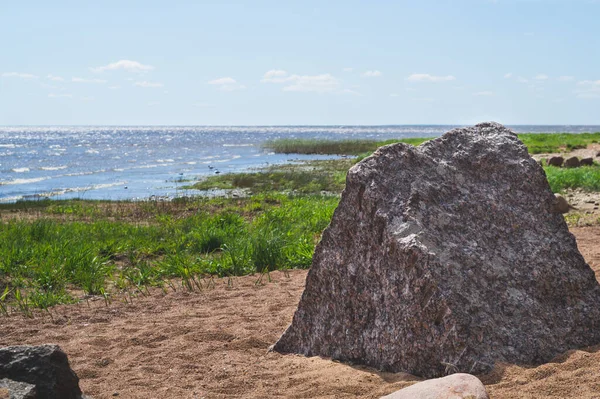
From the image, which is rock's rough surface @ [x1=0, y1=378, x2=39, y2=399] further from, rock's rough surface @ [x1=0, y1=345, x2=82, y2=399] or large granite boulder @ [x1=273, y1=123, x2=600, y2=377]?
large granite boulder @ [x1=273, y1=123, x2=600, y2=377]

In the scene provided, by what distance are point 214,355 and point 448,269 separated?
6.76 ft

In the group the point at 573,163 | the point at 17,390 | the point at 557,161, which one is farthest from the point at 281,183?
the point at 17,390

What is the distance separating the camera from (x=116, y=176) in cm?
3356

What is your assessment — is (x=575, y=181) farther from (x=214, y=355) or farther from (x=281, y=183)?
(x=214, y=355)

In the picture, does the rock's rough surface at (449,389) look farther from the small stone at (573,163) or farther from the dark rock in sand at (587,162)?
the dark rock in sand at (587,162)

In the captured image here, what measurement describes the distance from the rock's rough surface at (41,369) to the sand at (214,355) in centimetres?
60

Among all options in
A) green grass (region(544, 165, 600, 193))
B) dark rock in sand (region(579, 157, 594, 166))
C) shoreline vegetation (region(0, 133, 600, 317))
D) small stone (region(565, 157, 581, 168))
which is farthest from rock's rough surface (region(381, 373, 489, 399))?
dark rock in sand (region(579, 157, 594, 166))

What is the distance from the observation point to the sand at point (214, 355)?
3678mm

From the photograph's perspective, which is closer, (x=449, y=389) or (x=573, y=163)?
(x=449, y=389)

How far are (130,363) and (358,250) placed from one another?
2.04 meters

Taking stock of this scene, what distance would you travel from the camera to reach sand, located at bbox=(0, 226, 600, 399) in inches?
145

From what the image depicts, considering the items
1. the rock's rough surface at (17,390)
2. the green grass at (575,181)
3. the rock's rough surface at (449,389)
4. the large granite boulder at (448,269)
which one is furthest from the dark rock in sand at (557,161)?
the rock's rough surface at (17,390)

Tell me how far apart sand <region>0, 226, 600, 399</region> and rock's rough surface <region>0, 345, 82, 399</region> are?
23.6 inches

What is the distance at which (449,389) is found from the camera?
3148 millimetres
